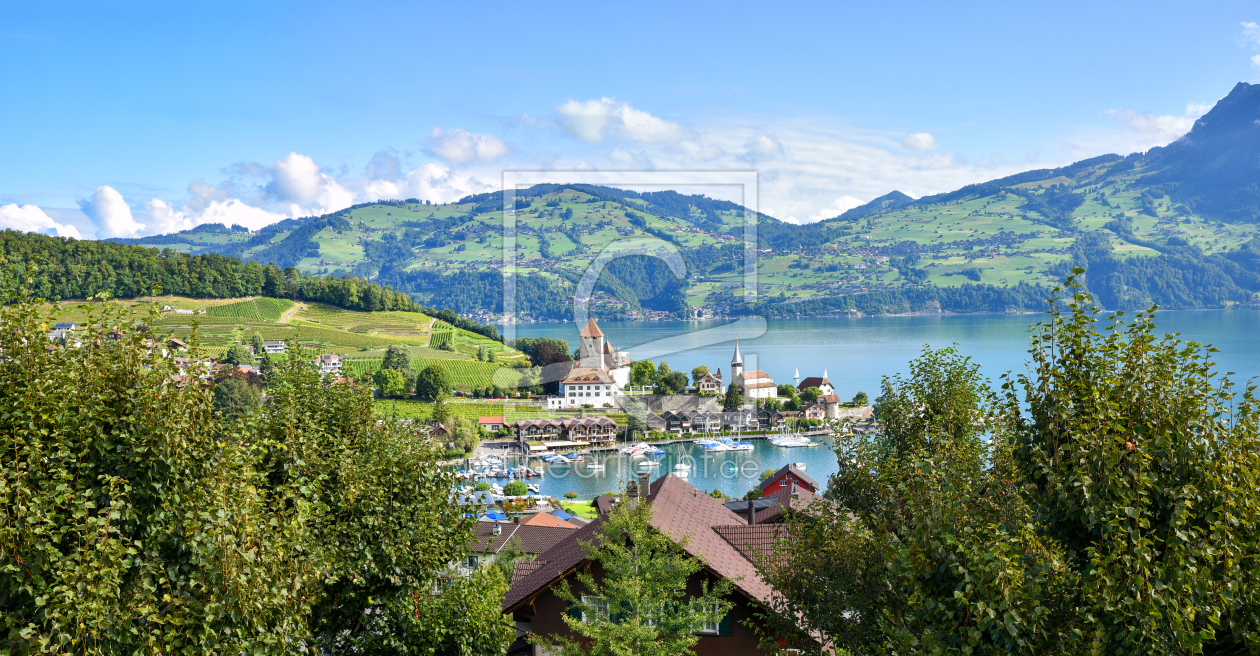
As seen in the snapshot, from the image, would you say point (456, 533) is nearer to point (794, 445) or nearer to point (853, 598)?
point (853, 598)

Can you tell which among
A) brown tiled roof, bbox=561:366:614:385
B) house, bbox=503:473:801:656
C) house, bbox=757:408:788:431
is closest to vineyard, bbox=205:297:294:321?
brown tiled roof, bbox=561:366:614:385

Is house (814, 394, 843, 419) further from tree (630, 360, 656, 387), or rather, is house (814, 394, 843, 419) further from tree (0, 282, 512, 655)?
tree (0, 282, 512, 655)

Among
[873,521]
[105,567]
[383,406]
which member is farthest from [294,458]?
[873,521]

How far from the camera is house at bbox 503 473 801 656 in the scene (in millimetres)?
11227

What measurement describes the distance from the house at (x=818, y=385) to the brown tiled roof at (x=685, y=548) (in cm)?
7035

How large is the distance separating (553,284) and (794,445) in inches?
1261

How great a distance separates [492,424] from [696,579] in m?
63.5

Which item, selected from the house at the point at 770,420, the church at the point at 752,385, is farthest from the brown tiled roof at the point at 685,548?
the church at the point at 752,385

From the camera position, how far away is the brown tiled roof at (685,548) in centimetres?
1138

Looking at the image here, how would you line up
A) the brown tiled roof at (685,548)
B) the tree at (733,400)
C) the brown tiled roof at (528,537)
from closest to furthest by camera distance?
the brown tiled roof at (685,548)
the brown tiled roof at (528,537)
the tree at (733,400)

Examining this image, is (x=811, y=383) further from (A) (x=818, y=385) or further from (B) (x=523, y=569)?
(B) (x=523, y=569)

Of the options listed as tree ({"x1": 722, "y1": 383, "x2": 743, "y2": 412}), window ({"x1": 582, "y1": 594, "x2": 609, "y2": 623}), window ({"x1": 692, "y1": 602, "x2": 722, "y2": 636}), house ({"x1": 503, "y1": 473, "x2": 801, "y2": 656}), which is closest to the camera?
window ({"x1": 692, "y1": 602, "x2": 722, "y2": 636})

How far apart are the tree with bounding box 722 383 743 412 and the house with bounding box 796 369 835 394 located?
27.7ft

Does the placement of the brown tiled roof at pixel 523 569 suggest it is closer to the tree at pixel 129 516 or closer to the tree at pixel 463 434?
the tree at pixel 129 516
